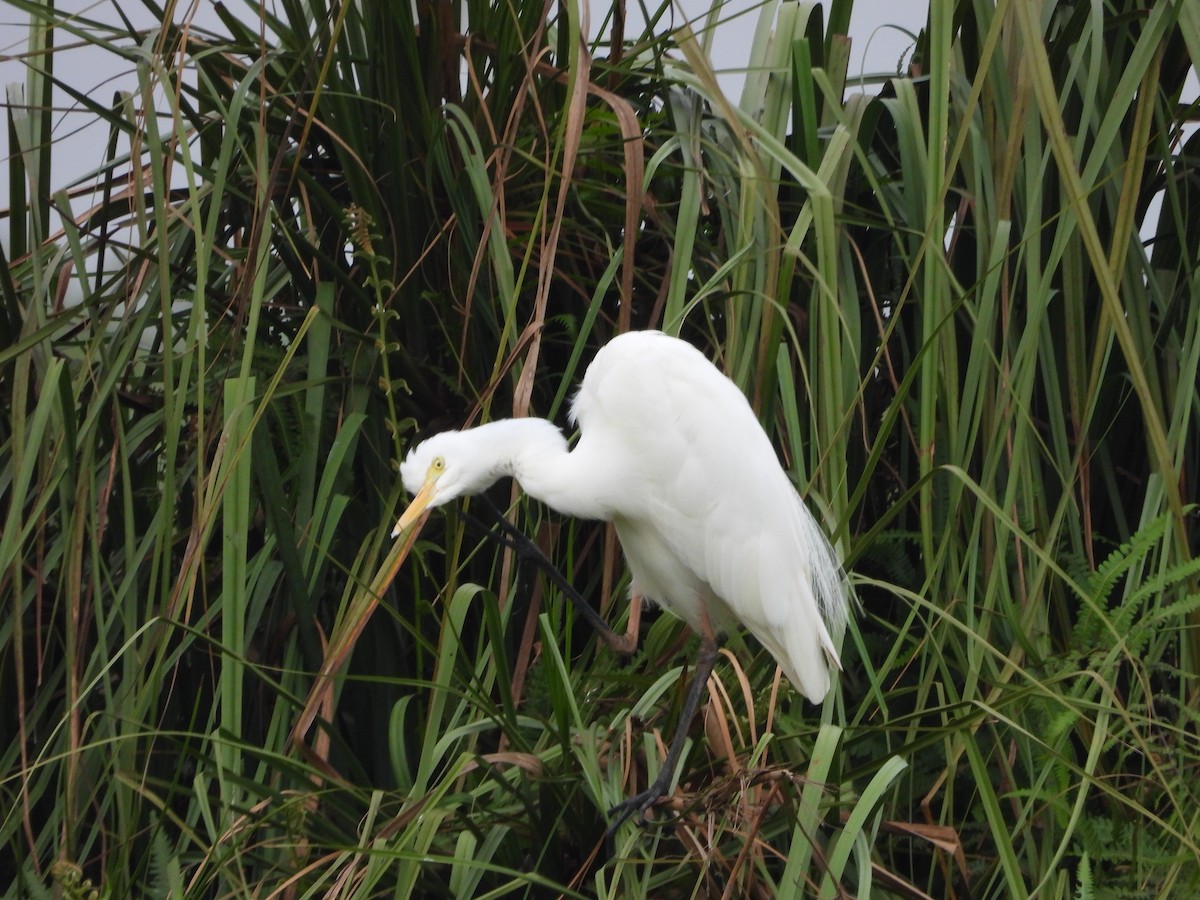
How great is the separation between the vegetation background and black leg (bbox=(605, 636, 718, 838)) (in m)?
0.03

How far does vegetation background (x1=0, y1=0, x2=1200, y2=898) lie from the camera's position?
4.43 feet

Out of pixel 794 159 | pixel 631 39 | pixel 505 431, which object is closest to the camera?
pixel 794 159

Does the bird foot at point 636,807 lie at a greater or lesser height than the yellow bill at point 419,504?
lesser

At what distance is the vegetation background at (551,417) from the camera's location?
53.2 inches

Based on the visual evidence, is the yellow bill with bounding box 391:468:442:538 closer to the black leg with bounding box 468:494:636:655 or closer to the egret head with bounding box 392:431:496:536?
the egret head with bounding box 392:431:496:536

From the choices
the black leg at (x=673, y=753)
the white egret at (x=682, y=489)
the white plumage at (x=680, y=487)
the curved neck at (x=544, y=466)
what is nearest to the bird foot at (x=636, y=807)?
the black leg at (x=673, y=753)

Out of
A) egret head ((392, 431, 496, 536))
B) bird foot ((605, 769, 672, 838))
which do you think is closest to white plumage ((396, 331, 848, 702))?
egret head ((392, 431, 496, 536))

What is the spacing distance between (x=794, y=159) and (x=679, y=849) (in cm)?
79

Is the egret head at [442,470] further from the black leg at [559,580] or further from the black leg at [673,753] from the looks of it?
the black leg at [673,753]

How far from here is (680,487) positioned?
1742mm

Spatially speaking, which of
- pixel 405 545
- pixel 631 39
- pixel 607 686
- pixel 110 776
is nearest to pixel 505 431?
pixel 405 545

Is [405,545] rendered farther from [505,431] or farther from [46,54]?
[46,54]

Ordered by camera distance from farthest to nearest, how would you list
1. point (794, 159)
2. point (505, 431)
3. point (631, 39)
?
point (631, 39)
point (505, 431)
point (794, 159)

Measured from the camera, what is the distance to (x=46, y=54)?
1.67m
